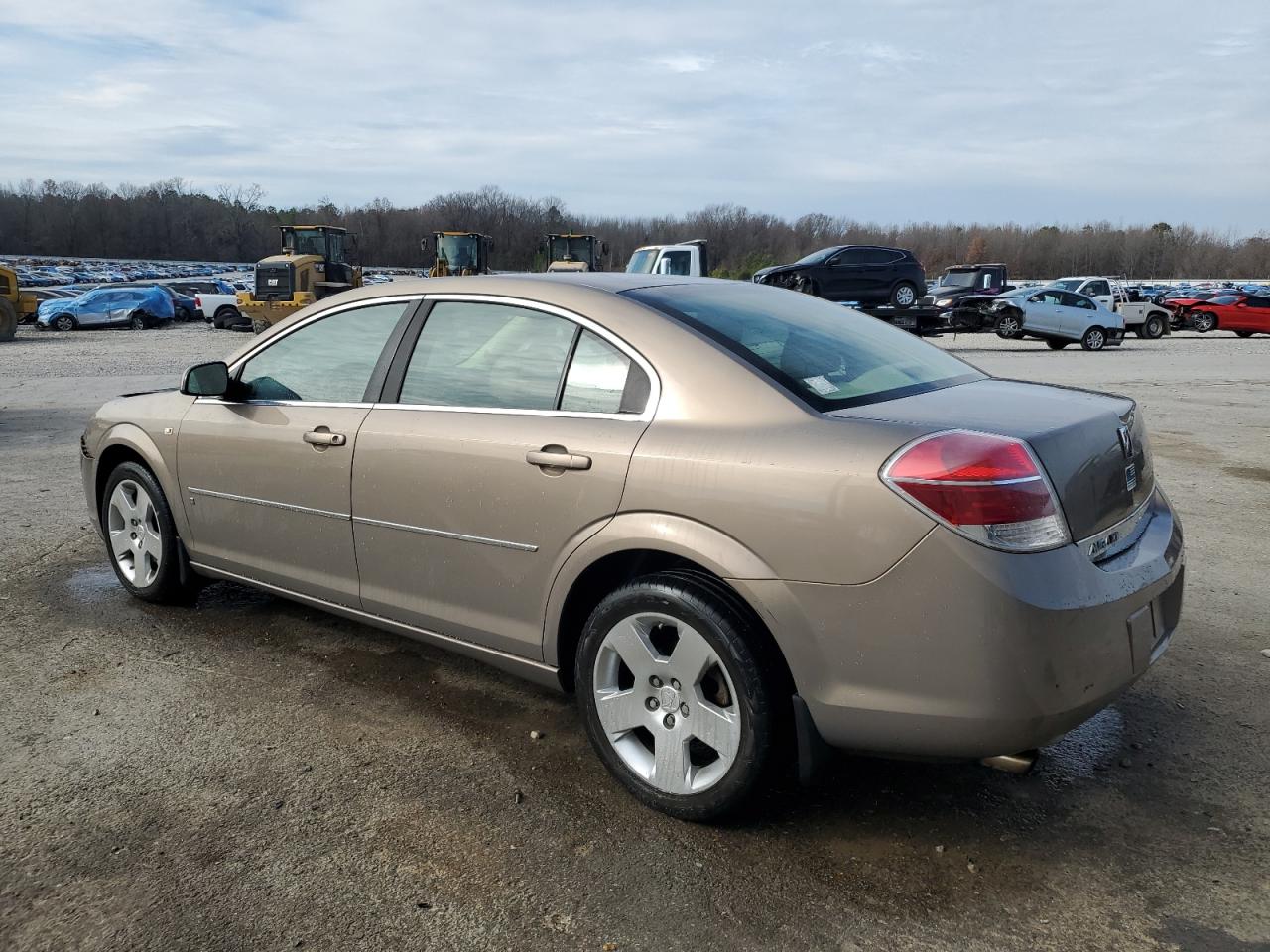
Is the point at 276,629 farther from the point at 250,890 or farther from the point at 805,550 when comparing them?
the point at 805,550

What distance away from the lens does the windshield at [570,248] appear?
31.6 meters

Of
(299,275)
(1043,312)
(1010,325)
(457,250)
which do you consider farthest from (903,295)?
(299,275)

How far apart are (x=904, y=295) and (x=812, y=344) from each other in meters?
23.4

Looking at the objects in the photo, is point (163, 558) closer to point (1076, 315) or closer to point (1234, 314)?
point (1076, 315)

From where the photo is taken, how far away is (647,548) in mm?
2951

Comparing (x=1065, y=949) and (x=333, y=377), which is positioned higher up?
(x=333, y=377)

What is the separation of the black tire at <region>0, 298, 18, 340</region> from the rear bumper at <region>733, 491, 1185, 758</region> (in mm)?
30149

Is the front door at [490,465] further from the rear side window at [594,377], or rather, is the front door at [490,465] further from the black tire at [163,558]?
the black tire at [163,558]

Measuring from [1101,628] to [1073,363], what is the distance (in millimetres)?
19905

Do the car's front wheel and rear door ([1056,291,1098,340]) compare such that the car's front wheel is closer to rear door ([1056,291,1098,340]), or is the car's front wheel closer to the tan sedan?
rear door ([1056,291,1098,340])

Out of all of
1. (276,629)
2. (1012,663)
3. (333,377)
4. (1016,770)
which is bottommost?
(276,629)

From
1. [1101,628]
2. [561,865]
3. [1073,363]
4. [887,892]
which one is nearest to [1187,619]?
[1101,628]

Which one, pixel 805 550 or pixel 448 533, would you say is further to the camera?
pixel 448 533

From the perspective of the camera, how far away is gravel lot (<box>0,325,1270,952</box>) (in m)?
2.52
